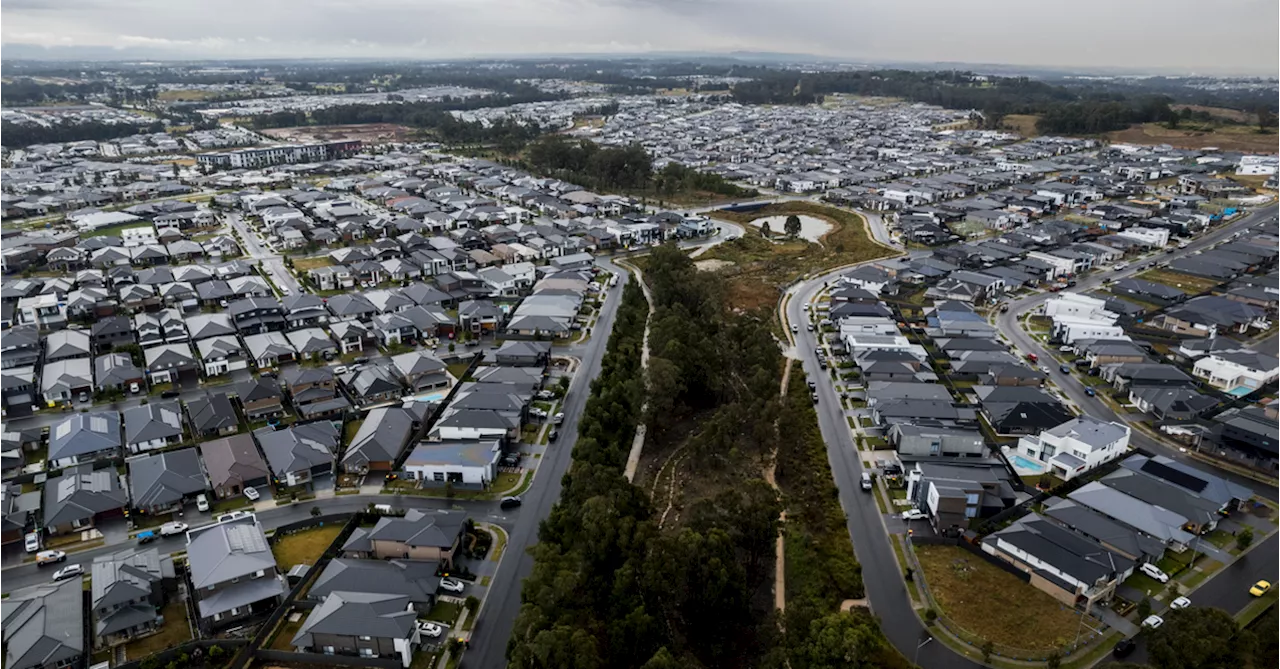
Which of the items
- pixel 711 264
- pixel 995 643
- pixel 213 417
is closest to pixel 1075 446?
pixel 995 643

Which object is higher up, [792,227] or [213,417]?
[792,227]

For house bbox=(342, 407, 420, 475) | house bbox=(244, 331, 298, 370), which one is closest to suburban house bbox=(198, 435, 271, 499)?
house bbox=(342, 407, 420, 475)

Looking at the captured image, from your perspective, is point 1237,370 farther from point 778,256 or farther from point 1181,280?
point 778,256

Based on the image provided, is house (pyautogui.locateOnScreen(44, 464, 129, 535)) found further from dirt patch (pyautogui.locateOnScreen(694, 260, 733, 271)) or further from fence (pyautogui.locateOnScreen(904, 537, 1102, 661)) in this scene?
dirt patch (pyautogui.locateOnScreen(694, 260, 733, 271))

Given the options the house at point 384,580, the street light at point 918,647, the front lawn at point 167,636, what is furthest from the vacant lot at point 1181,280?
the front lawn at point 167,636

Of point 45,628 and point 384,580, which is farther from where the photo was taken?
point 384,580

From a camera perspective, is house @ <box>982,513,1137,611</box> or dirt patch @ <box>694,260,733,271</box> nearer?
house @ <box>982,513,1137,611</box>
